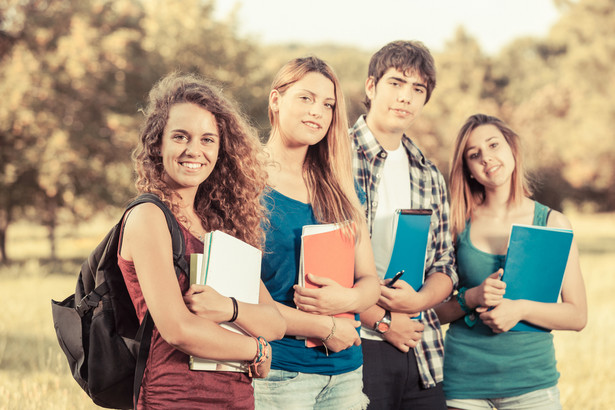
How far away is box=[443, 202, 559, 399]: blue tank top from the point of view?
320cm

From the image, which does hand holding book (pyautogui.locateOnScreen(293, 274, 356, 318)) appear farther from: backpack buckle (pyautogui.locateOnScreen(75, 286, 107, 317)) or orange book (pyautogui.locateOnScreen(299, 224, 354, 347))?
backpack buckle (pyautogui.locateOnScreen(75, 286, 107, 317))

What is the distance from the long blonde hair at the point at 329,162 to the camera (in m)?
2.88

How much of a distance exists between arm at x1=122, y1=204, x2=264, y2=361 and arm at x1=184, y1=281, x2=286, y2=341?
1.4 inches

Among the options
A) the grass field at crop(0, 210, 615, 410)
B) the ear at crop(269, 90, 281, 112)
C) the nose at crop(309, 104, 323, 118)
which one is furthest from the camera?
the grass field at crop(0, 210, 615, 410)

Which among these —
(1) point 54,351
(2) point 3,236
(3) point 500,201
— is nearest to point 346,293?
(3) point 500,201

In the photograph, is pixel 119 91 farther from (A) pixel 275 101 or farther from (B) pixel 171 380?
(B) pixel 171 380

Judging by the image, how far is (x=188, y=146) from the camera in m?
2.39

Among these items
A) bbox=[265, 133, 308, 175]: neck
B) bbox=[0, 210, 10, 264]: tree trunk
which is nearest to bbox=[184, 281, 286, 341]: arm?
bbox=[265, 133, 308, 175]: neck

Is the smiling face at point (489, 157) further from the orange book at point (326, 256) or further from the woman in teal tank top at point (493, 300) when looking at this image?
the orange book at point (326, 256)

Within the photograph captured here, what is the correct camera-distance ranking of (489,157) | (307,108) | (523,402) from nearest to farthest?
(307,108)
(523,402)
(489,157)

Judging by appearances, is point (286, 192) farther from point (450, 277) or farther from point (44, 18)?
point (44, 18)

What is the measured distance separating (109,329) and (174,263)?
0.33m

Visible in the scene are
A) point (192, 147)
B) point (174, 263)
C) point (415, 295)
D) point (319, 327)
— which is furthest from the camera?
point (415, 295)

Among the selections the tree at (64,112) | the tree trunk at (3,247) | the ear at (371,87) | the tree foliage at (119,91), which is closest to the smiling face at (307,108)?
the ear at (371,87)
